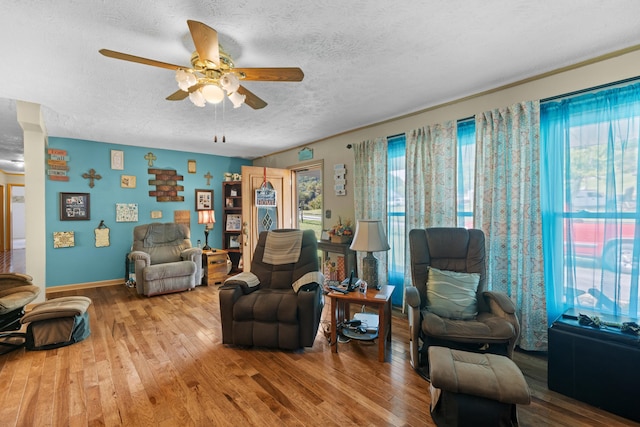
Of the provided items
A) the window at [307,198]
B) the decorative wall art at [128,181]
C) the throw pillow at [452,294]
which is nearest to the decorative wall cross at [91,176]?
the decorative wall art at [128,181]

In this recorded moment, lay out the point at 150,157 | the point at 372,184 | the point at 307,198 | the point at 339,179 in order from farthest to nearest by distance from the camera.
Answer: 1. the point at 307,198
2. the point at 150,157
3. the point at 339,179
4. the point at 372,184

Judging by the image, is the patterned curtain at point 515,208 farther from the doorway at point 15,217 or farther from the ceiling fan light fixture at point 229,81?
the doorway at point 15,217

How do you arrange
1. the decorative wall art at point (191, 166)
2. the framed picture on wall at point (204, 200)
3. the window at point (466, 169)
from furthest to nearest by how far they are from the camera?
1. the framed picture on wall at point (204, 200)
2. the decorative wall art at point (191, 166)
3. the window at point (466, 169)

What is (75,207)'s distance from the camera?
4.62 m

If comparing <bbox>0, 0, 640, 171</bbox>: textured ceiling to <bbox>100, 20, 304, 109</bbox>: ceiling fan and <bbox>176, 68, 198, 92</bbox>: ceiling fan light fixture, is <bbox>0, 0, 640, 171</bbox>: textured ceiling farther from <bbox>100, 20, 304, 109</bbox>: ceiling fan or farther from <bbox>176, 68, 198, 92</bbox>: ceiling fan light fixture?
<bbox>176, 68, 198, 92</bbox>: ceiling fan light fixture

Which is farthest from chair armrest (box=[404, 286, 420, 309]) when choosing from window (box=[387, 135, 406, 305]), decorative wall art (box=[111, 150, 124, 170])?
decorative wall art (box=[111, 150, 124, 170])

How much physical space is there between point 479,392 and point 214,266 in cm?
437

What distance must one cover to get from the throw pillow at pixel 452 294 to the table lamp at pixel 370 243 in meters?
0.51

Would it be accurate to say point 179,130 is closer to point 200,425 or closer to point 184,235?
point 184,235

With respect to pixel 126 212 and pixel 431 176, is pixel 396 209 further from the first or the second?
pixel 126 212

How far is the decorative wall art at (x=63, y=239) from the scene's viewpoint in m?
4.50

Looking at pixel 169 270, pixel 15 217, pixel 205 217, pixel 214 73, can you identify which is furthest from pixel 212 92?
pixel 15 217

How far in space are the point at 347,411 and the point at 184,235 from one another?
4.14 meters

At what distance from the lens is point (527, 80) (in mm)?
2502
